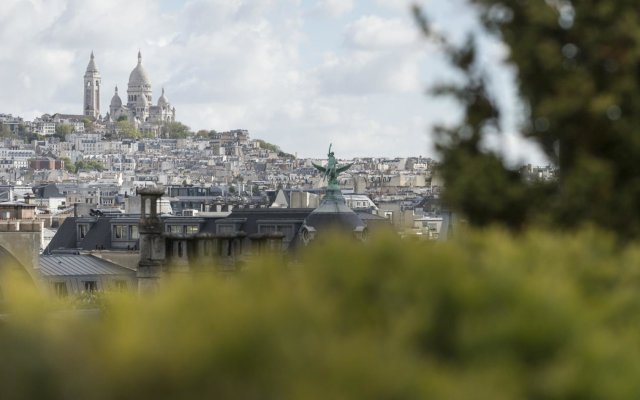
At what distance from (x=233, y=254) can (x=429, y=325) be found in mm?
11971

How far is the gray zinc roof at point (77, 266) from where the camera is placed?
39675 millimetres

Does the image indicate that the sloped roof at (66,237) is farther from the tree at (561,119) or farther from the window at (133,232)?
the tree at (561,119)

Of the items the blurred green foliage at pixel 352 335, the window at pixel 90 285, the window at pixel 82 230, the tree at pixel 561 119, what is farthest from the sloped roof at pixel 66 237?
the blurred green foliage at pixel 352 335

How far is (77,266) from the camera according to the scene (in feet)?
134

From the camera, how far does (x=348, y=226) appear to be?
43.8m

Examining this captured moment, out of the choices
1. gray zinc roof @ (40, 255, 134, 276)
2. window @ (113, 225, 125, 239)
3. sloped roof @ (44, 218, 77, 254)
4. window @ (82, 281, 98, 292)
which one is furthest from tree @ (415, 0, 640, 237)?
sloped roof @ (44, 218, 77, 254)

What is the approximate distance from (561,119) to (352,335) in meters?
3.92

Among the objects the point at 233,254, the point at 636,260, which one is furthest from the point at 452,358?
the point at 233,254

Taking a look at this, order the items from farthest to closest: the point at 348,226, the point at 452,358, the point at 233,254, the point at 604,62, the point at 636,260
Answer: the point at 348,226 < the point at 233,254 < the point at 604,62 < the point at 636,260 < the point at 452,358

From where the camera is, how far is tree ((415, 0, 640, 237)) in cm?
902

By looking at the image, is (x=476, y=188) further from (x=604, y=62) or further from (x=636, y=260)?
(x=636, y=260)

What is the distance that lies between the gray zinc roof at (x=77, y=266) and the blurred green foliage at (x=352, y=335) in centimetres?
3285

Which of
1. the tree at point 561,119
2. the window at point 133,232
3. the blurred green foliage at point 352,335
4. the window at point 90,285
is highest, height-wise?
the tree at point 561,119

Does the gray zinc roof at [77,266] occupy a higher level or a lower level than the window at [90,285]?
higher
